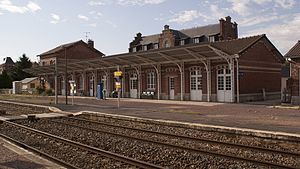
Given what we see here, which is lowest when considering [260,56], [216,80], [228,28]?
[216,80]

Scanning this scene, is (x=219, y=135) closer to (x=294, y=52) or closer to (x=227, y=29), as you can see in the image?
(x=294, y=52)

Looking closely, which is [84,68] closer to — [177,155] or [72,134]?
[72,134]

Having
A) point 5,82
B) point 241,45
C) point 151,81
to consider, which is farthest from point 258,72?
point 5,82

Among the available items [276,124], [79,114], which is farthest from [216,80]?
[276,124]

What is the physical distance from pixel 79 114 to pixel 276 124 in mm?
12159

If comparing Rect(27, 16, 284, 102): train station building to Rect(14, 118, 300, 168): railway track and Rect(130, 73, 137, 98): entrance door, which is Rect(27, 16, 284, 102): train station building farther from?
Rect(14, 118, 300, 168): railway track

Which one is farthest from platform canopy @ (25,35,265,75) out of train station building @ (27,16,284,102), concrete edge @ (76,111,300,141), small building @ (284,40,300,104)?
concrete edge @ (76,111,300,141)

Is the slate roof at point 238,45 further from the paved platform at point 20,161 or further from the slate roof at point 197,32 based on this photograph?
the paved platform at point 20,161

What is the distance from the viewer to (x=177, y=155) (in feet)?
29.7

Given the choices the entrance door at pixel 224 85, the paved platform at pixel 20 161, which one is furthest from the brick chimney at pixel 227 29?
the paved platform at pixel 20 161

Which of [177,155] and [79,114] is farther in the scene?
[79,114]

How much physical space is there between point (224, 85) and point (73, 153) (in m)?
19.8

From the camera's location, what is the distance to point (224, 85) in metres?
27.5

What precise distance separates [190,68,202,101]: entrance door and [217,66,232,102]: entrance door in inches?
81.7
